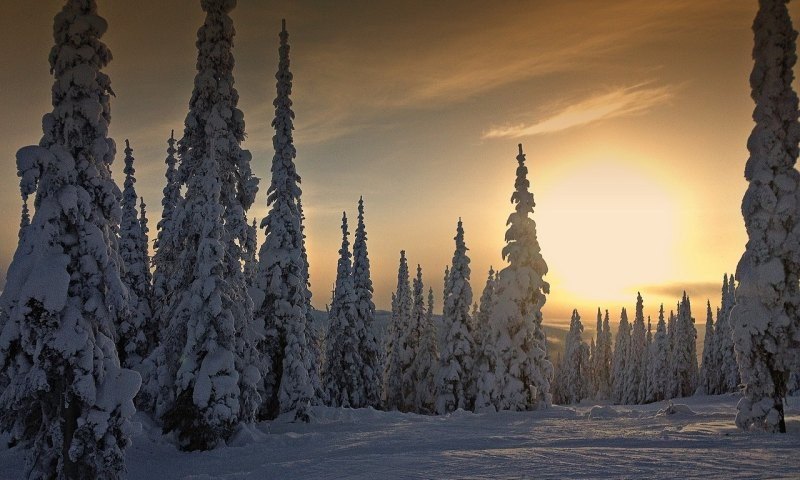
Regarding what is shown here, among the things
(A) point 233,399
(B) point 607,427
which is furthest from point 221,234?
(B) point 607,427

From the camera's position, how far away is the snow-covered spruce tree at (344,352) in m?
43.2

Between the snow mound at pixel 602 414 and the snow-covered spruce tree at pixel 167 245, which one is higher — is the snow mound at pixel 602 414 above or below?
below

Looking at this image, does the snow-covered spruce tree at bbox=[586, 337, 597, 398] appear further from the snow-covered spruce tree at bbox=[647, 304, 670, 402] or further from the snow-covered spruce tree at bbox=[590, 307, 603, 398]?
the snow-covered spruce tree at bbox=[647, 304, 670, 402]

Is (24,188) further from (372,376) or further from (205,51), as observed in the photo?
(372,376)

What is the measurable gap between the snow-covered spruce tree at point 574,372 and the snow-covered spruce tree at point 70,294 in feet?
302

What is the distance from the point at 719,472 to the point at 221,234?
1708 centimetres

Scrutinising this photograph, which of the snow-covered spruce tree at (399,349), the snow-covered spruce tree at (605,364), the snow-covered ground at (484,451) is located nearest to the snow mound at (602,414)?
the snow-covered ground at (484,451)

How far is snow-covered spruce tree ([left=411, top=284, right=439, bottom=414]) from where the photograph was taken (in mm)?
49969

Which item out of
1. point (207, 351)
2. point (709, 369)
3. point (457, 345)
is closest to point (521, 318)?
point (457, 345)

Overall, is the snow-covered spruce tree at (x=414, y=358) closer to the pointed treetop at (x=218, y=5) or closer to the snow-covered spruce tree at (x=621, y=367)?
the pointed treetop at (x=218, y=5)

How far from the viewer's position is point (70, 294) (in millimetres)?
12281

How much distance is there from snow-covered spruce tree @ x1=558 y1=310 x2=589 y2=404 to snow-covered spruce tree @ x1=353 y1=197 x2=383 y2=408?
5914 cm

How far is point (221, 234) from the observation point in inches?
801

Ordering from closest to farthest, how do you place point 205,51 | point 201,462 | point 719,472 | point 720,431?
1. point 719,472
2. point 201,462
3. point 720,431
4. point 205,51
